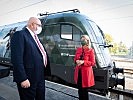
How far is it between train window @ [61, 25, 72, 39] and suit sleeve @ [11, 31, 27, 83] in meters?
3.95

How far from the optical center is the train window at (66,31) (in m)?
6.74

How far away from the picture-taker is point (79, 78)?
4219 millimetres

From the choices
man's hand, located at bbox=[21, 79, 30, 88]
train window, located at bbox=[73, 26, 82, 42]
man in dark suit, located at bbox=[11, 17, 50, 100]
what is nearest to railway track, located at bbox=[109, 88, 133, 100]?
train window, located at bbox=[73, 26, 82, 42]

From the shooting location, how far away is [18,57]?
2758mm

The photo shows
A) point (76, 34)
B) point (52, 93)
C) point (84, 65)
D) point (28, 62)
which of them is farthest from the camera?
point (76, 34)

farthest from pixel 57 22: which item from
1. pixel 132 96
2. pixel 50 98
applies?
pixel 132 96

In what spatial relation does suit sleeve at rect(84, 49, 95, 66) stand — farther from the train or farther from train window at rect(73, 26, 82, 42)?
train window at rect(73, 26, 82, 42)

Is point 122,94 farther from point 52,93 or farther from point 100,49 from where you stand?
point 52,93

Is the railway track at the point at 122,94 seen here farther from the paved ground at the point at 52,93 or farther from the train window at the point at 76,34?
the train window at the point at 76,34

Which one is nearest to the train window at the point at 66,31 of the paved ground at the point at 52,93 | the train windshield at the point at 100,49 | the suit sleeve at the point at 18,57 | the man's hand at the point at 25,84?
the train windshield at the point at 100,49

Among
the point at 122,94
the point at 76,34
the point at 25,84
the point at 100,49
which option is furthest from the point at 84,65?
the point at 122,94

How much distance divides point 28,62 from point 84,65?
1.59 m

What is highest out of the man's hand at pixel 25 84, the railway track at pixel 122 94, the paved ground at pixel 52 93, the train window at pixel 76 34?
the train window at pixel 76 34

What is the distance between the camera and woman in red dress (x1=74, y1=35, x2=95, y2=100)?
4.11 metres
